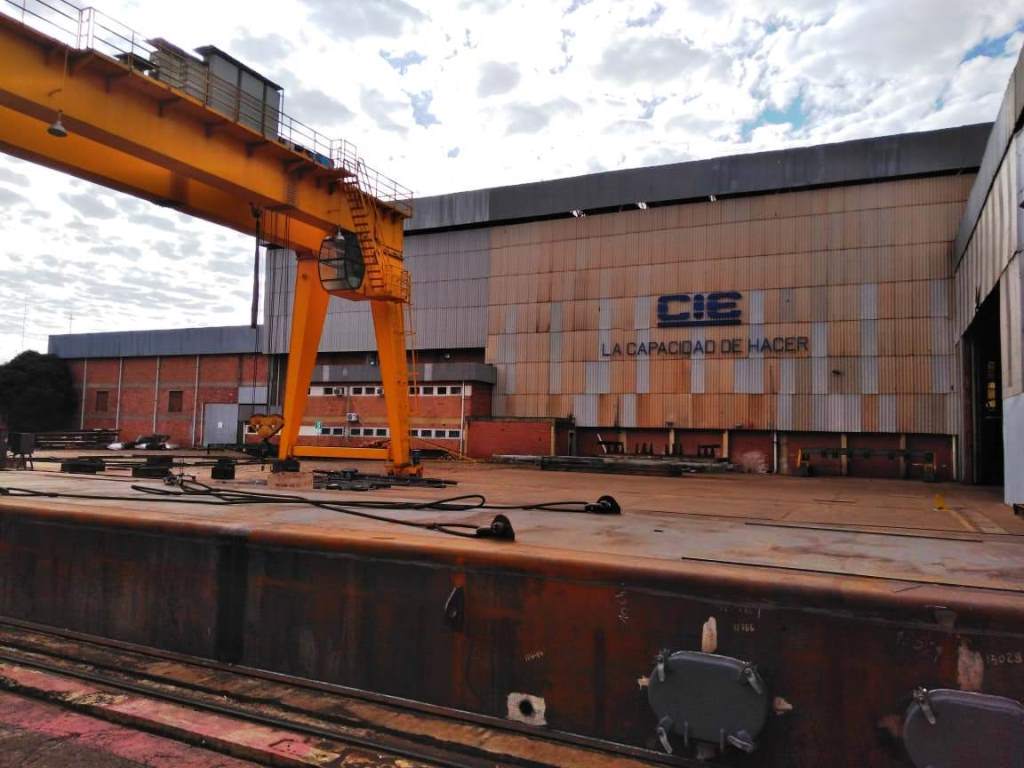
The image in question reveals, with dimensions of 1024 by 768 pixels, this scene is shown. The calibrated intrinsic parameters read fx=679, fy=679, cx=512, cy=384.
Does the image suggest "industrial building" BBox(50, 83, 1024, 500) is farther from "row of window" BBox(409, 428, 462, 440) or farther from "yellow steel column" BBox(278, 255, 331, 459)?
"yellow steel column" BBox(278, 255, 331, 459)

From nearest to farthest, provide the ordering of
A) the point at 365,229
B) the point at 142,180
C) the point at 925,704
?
1. the point at 925,704
2. the point at 142,180
3. the point at 365,229

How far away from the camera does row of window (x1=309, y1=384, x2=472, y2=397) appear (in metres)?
32.1

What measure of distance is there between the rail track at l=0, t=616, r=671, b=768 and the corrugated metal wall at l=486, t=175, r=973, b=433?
986 inches

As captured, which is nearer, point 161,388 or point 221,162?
point 221,162

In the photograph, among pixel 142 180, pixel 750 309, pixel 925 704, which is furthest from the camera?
pixel 750 309

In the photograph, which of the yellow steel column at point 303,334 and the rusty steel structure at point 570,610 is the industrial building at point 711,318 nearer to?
the yellow steel column at point 303,334

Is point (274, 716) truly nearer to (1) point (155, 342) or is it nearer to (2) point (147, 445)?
(2) point (147, 445)

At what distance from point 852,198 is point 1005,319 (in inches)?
660

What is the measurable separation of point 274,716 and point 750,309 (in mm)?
26624

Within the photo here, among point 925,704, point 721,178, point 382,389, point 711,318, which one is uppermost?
point 721,178

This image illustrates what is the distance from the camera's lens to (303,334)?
52.2 feet

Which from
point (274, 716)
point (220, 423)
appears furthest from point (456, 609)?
point (220, 423)

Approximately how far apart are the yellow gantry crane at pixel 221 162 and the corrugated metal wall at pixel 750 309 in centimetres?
1531

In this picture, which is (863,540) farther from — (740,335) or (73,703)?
(740,335)
